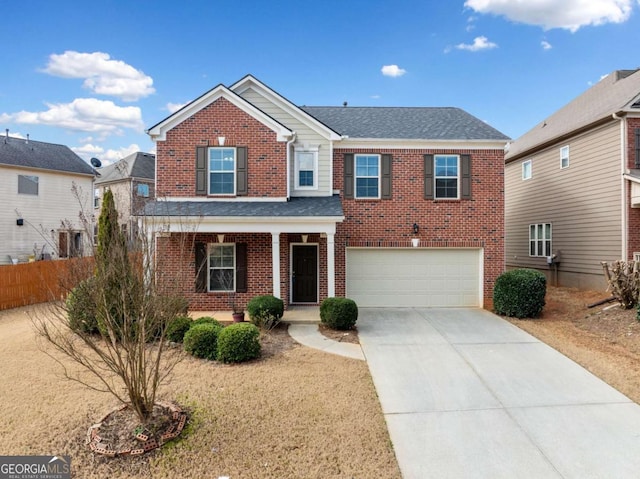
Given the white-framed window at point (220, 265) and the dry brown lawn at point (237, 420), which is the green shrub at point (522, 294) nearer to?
the dry brown lawn at point (237, 420)

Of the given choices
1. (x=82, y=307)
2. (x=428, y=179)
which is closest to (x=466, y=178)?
(x=428, y=179)

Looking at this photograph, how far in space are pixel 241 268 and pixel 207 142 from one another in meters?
3.95

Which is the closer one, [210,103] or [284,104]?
[210,103]

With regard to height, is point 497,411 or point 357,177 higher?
point 357,177

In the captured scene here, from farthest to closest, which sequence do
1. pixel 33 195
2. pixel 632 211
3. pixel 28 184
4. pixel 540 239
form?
pixel 33 195 → pixel 28 184 → pixel 540 239 → pixel 632 211

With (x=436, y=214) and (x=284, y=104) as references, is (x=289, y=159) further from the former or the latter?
(x=436, y=214)

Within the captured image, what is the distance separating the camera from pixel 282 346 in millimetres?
7730

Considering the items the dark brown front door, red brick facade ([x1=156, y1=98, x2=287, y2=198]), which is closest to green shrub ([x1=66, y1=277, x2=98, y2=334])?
red brick facade ([x1=156, y1=98, x2=287, y2=198])

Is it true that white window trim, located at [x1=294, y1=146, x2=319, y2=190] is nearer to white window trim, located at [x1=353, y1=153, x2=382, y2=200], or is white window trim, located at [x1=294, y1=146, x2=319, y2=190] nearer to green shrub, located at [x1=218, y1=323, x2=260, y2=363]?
white window trim, located at [x1=353, y1=153, x2=382, y2=200]

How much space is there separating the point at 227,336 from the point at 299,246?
16.7ft

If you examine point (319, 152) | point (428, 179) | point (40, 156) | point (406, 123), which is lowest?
point (428, 179)

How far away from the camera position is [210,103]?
35.5 feet

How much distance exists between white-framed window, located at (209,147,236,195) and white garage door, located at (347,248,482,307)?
4.62 m

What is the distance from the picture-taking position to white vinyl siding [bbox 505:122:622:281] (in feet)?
41.4
